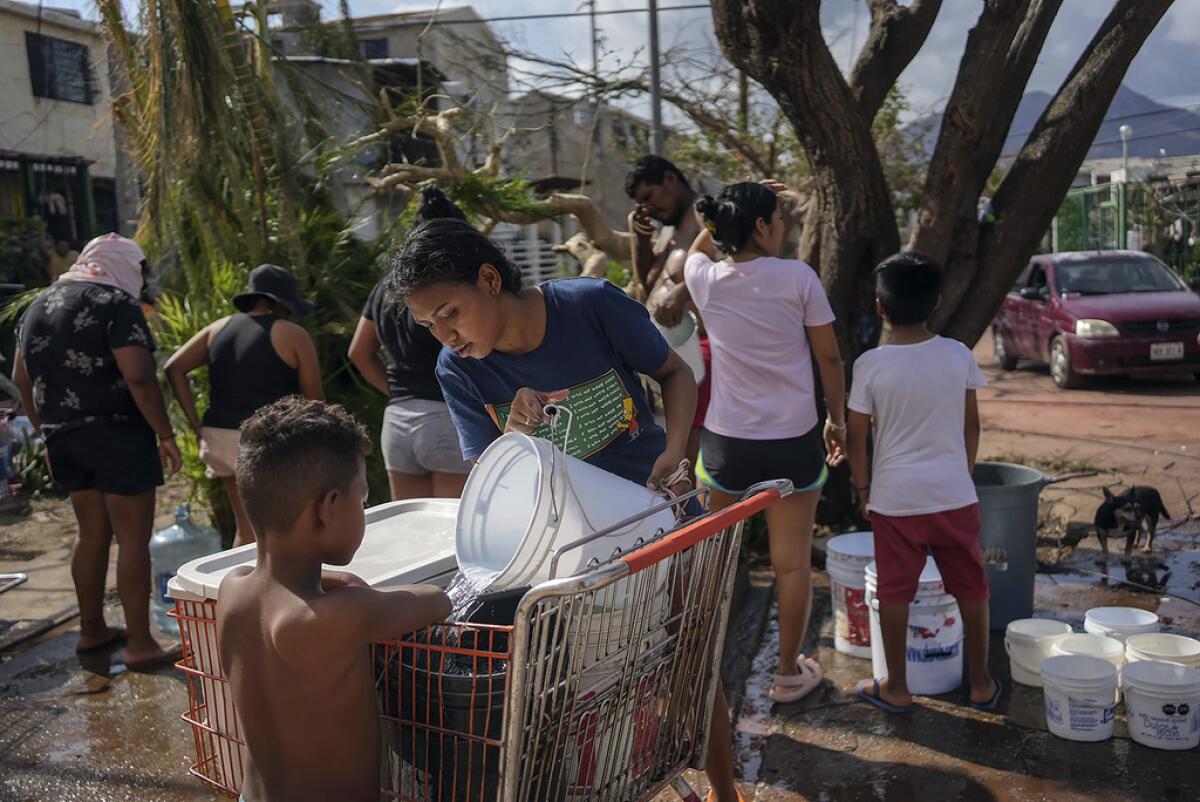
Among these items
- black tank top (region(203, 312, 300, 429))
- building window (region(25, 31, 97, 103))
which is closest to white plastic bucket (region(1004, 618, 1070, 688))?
black tank top (region(203, 312, 300, 429))

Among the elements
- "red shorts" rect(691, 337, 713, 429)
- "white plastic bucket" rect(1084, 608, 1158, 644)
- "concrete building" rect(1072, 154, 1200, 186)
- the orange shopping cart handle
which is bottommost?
"white plastic bucket" rect(1084, 608, 1158, 644)

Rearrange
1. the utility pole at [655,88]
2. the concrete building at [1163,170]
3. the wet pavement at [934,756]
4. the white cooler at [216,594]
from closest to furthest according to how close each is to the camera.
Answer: the white cooler at [216,594] → the wet pavement at [934,756] → the utility pole at [655,88] → the concrete building at [1163,170]

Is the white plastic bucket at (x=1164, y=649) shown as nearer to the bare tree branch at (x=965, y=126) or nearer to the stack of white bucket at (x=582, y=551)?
the bare tree branch at (x=965, y=126)

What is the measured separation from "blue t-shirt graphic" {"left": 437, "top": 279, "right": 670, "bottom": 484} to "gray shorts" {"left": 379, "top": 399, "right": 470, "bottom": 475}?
1731mm

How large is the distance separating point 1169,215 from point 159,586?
57.1 feet

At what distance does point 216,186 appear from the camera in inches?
256

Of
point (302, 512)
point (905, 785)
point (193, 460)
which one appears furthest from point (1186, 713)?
point (193, 460)

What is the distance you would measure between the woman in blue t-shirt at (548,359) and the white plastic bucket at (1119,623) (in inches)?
80.2

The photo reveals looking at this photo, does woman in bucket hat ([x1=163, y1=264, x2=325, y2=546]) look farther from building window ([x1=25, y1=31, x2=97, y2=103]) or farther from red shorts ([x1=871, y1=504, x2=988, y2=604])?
building window ([x1=25, y1=31, x2=97, y2=103])

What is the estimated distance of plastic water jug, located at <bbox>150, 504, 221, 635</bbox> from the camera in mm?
5561

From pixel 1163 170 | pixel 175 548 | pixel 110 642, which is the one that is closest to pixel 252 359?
pixel 175 548

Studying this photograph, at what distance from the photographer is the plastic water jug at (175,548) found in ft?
18.2

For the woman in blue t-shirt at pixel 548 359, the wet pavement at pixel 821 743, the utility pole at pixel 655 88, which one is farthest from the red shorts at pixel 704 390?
the utility pole at pixel 655 88

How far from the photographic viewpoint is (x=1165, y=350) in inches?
456
